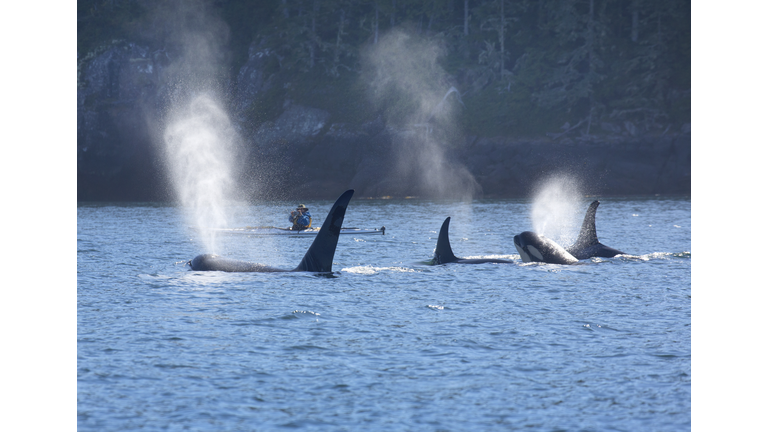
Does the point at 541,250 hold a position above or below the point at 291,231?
below

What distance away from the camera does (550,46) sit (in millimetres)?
92250

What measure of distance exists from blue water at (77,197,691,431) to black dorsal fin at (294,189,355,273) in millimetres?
557

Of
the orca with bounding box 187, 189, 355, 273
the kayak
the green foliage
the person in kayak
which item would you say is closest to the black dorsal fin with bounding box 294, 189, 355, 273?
the orca with bounding box 187, 189, 355, 273

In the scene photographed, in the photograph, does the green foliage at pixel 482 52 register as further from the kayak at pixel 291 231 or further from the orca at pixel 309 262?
the orca at pixel 309 262

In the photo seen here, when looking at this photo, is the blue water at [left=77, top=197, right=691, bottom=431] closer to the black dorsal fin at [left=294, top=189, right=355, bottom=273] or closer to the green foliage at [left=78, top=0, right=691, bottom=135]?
the black dorsal fin at [left=294, top=189, right=355, bottom=273]

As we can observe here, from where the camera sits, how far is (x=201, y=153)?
102312 mm

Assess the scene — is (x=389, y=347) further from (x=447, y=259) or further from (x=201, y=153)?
(x=201, y=153)

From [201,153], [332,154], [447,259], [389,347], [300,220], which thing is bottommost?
[389,347]

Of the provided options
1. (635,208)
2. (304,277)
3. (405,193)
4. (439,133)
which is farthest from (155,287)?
(439,133)

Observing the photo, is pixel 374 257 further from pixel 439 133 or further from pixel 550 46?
pixel 550 46

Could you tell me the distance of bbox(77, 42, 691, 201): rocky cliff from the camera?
3088 inches

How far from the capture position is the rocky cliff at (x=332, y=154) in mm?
78438

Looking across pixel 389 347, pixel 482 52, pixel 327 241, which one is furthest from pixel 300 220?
pixel 482 52

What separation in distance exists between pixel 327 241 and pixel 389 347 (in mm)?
7096
